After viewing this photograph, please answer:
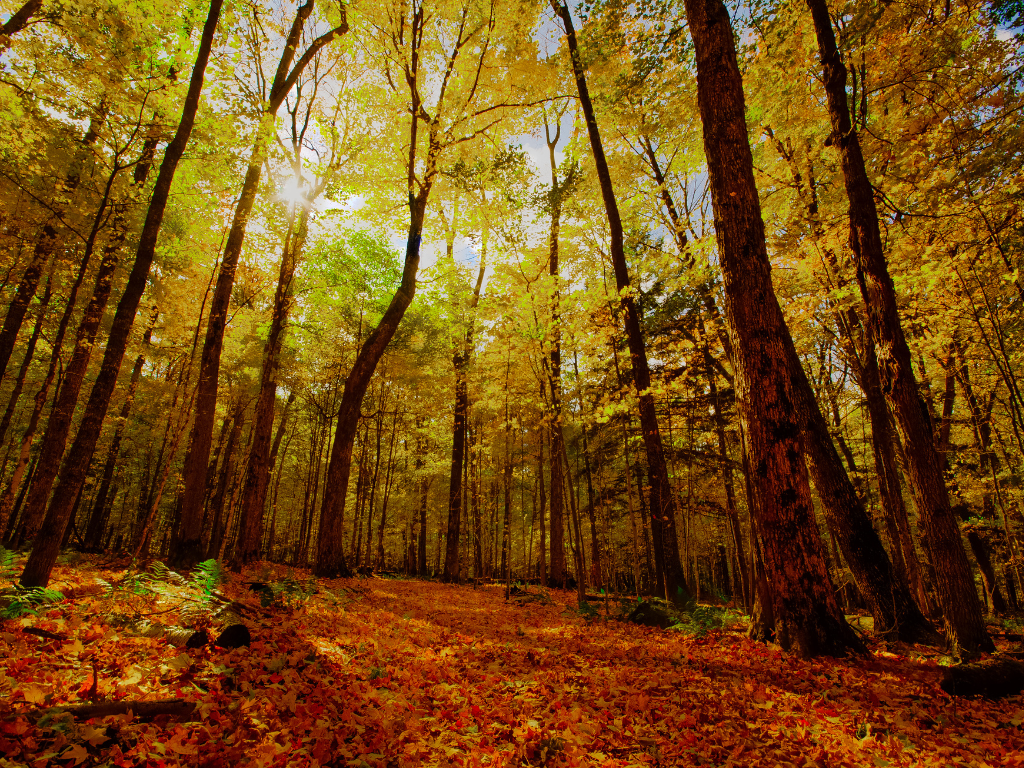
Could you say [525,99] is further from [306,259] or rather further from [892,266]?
[892,266]

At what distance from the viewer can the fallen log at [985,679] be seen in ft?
12.5

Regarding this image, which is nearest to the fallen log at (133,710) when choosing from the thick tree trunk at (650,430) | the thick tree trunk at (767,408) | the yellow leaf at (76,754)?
the yellow leaf at (76,754)

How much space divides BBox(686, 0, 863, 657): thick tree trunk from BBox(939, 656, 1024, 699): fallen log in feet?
2.76

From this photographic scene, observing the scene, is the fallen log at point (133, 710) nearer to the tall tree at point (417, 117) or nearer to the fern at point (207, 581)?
the fern at point (207, 581)

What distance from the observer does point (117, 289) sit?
13781mm

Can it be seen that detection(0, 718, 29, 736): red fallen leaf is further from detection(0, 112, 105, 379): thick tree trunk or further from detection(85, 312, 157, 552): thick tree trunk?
detection(85, 312, 157, 552): thick tree trunk

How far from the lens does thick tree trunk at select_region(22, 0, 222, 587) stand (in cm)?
507

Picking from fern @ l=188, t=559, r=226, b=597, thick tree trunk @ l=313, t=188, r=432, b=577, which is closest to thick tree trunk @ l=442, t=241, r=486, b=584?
thick tree trunk @ l=313, t=188, r=432, b=577

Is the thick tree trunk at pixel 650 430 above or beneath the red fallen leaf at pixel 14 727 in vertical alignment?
above

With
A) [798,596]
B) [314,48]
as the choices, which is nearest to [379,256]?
[314,48]

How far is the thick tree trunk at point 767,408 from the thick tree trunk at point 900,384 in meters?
1.99

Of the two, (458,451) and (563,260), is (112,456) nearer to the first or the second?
(458,451)

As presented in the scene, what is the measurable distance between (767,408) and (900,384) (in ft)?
9.45

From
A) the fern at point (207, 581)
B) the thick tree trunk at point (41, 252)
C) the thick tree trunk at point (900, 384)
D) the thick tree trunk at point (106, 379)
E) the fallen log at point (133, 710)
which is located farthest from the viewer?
the thick tree trunk at point (41, 252)
